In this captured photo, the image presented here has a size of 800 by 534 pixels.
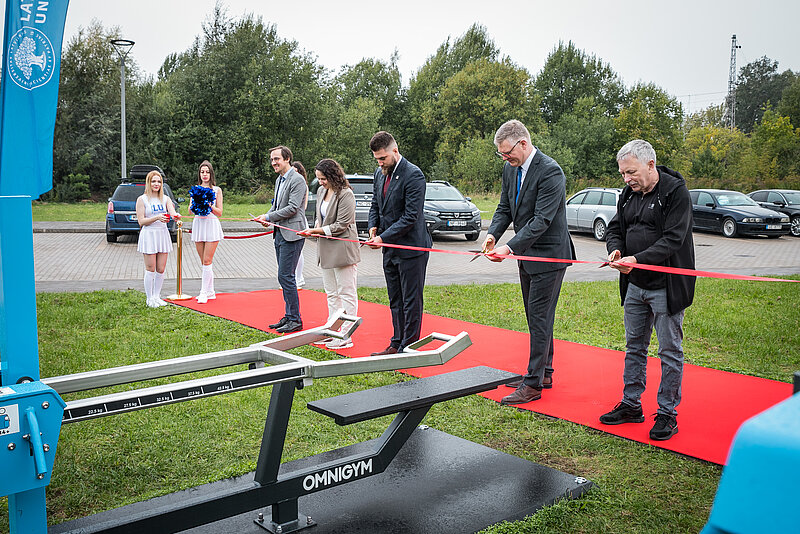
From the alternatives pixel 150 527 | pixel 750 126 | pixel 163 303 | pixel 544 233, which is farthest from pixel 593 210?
pixel 750 126

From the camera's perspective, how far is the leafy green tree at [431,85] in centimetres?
6169

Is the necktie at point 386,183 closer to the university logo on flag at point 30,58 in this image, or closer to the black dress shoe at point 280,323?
the black dress shoe at point 280,323

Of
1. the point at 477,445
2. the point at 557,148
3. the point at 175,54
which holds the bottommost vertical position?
the point at 477,445

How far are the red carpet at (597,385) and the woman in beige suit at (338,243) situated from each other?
556 millimetres

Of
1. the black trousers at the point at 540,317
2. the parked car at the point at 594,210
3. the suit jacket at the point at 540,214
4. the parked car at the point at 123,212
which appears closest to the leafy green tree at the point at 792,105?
the parked car at the point at 594,210

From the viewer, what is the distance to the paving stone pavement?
12.7 m

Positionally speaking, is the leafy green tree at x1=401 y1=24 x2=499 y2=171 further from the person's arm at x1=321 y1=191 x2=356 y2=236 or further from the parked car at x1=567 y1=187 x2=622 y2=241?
the person's arm at x1=321 y1=191 x2=356 y2=236

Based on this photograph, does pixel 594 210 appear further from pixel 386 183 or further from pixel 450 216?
pixel 386 183

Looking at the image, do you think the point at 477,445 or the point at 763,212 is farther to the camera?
the point at 763,212

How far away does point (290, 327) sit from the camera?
330 inches

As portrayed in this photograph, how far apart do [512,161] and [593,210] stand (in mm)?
17299

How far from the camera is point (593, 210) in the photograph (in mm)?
22156

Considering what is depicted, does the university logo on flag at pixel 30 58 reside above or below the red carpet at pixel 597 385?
above

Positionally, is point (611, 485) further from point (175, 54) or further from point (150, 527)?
point (175, 54)
